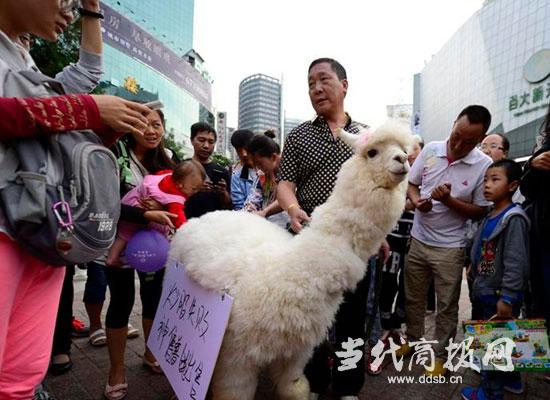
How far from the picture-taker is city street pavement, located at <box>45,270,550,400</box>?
228 centimetres

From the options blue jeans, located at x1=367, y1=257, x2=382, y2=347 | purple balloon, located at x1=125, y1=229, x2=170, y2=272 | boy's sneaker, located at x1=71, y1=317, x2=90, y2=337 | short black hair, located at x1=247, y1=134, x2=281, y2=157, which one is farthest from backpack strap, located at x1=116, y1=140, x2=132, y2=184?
boy's sneaker, located at x1=71, y1=317, x2=90, y2=337

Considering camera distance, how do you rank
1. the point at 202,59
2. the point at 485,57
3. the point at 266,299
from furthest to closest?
the point at 202,59 → the point at 485,57 → the point at 266,299

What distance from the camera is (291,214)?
77.8 inches

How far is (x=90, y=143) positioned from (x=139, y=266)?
1167mm

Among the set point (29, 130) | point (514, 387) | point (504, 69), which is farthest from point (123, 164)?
point (504, 69)

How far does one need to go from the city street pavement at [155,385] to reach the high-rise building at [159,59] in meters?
33.4

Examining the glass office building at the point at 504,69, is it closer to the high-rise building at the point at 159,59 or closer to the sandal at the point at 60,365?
the sandal at the point at 60,365

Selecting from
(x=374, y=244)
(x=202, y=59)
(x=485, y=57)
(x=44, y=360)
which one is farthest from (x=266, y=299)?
(x=202, y=59)

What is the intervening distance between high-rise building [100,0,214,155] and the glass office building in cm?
3297

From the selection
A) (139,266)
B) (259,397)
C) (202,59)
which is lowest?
(259,397)

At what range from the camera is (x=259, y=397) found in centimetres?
231

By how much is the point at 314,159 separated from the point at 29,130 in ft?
5.04

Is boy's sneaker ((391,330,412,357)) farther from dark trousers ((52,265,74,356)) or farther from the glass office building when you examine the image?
the glass office building

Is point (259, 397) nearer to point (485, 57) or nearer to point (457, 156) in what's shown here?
point (457, 156)
